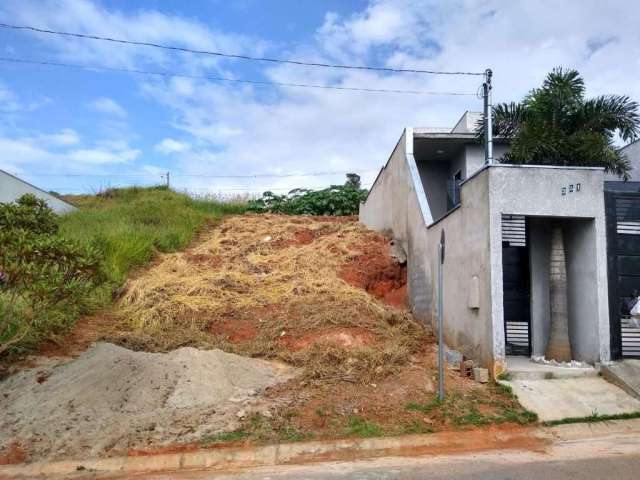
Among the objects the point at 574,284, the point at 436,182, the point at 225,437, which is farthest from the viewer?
the point at 436,182

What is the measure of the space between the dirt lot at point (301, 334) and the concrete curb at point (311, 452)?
0.17 meters

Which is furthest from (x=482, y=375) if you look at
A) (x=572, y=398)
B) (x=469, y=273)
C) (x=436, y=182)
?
(x=436, y=182)

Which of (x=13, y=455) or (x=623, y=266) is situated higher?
(x=623, y=266)

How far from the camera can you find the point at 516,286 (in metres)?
9.88

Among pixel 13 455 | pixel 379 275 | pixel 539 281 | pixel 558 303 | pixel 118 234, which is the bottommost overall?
pixel 13 455

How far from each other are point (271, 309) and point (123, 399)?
431cm

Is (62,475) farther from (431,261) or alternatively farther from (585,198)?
(585,198)

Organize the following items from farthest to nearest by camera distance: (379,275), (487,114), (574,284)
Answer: (379,275)
(487,114)
(574,284)

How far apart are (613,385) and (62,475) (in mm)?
7339

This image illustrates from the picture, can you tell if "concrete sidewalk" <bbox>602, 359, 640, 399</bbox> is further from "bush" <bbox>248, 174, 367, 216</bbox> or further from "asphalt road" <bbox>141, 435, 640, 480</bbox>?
"bush" <bbox>248, 174, 367, 216</bbox>

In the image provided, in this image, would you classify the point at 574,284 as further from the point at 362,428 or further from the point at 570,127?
the point at 362,428

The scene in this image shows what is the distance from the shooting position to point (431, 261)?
10945 mm

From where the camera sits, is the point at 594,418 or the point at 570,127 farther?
the point at 570,127

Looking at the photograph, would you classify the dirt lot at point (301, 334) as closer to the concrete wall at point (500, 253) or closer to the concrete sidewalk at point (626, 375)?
Result: the concrete wall at point (500, 253)
